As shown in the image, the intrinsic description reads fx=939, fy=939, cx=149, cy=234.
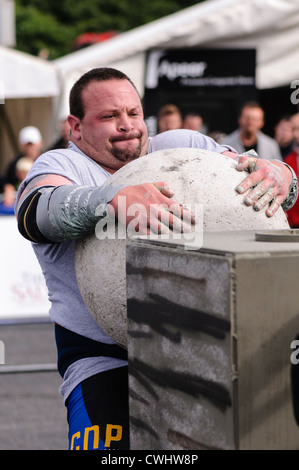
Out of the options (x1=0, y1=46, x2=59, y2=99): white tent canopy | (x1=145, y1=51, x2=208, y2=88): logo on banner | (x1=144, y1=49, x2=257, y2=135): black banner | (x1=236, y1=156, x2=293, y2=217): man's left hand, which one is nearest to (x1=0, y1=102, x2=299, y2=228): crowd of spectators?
(x1=144, y1=49, x2=257, y2=135): black banner

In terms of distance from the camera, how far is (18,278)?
9.77 metres

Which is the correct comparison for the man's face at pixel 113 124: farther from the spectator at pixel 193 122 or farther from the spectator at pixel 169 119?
the spectator at pixel 193 122

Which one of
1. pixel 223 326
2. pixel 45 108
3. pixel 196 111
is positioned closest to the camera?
pixel 223 326

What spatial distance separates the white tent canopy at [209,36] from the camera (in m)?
13.0

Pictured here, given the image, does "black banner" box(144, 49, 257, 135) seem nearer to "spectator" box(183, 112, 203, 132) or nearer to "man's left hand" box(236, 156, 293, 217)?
"spectator" box(183, 112, 203, 132)

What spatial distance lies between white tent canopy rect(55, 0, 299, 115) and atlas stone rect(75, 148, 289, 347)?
403 inches

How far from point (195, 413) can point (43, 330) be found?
26.4ft

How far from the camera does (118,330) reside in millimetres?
3043

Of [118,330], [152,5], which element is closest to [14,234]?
[118,330]

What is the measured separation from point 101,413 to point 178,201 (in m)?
0.88

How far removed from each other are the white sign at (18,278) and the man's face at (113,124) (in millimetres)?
6226

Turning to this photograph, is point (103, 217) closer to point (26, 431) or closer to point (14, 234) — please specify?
point (26, 431)

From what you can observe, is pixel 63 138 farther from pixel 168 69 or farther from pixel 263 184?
pixel 263 184

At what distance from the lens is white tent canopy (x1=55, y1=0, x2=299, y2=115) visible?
13023 millimetres
